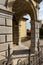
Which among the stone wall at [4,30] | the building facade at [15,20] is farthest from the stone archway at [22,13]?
the stone wall at [4,30]

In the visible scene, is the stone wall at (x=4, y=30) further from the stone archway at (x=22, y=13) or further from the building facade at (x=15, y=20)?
the stone archway at (x=22, y=13)

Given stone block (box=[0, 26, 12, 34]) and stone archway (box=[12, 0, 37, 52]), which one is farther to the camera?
stone archway (box=[12, 0, 37, 52])

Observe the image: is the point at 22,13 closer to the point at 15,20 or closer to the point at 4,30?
the point at 15,20

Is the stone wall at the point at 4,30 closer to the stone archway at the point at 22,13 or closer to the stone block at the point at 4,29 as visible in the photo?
the stone block at the point at 4,29

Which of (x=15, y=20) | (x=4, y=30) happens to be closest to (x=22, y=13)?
(x=15, y=20)

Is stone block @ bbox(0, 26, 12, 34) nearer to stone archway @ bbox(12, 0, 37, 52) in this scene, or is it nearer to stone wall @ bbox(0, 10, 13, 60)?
stone wall @ bbox(0, 10, 13, 60)

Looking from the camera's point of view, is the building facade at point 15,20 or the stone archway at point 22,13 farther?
the stone archway at point 22,13

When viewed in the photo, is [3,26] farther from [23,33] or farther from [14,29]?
[23,33]

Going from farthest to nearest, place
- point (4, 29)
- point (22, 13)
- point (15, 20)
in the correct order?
point (15, 20) < point (22, 13) < point (4, 29)

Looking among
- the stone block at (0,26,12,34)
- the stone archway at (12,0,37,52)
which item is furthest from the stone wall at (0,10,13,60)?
the stone archway at (12,0,37,52)

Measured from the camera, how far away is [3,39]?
249 inches

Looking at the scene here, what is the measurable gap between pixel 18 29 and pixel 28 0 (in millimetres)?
4823

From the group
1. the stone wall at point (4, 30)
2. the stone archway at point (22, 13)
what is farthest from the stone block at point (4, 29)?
the stone archway at point (22, 13)

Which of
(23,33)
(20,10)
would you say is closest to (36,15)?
(20,10)
